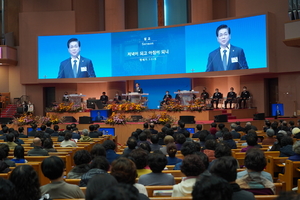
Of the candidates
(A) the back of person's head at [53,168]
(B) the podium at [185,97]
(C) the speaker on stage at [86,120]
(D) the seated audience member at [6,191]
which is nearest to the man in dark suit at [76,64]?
(B) the podium at [185,97]

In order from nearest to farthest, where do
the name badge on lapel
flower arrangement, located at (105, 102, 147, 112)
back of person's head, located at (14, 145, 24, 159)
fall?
1. back of person's head, located at (14, 145, 24, 159)
2. flower arrangement, located at (105, 102, 147, 112)
3. the name badge on lapel

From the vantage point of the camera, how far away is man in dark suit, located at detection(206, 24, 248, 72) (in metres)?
16.1

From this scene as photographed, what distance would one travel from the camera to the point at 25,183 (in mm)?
2705

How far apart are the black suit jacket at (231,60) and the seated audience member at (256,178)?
42.4ft

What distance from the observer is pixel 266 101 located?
17.1m

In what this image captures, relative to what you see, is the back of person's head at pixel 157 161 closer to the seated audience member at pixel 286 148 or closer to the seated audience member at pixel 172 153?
the seated audience member at pixel 172 153

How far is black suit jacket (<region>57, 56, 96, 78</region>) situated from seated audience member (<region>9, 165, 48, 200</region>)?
644 inches

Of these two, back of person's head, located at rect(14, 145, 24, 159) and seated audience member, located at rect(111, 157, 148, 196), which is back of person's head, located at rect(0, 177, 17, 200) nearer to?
seated audience member, located at rect(111, 157, 148, 196)

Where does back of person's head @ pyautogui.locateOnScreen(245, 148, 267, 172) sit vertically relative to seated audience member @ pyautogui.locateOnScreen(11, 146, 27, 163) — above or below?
above

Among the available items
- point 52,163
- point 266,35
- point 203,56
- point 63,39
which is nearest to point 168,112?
point 203,56

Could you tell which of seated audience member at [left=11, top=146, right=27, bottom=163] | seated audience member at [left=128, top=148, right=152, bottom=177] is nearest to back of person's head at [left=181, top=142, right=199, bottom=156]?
seated audience member at [left=128, top=148, right=152, bottom=177]

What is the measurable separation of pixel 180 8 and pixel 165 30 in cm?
290

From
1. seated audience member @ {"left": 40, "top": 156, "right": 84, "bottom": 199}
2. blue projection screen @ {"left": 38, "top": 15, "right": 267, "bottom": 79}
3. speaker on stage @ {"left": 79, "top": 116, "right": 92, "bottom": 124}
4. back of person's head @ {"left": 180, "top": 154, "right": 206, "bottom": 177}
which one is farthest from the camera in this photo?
blue projection screen @ {"left": 38, "top": 15, "right": 267, "bottom": 79}

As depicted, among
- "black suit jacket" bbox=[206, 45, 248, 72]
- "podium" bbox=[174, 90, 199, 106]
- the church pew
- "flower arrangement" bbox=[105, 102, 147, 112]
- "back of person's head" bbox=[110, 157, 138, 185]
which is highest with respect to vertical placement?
"black suit jacket" bbox=[206, 45, 248, 72]
